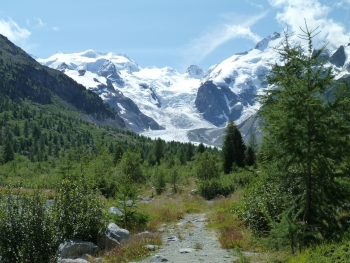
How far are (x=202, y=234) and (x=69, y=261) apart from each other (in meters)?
7.31

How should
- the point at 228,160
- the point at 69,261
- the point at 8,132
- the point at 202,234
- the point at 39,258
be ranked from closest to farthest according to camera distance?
1. the point at 69,261
2. the point at 39,258
3. the point at 202,234
4. the point at 228,160
5. the point at 8,132

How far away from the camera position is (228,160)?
203 ft

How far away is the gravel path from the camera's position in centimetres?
1245

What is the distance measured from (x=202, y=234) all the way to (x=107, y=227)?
4828 mm

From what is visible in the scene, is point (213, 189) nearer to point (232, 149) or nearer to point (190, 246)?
point (232, 149)

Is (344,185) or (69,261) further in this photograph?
(69,261)

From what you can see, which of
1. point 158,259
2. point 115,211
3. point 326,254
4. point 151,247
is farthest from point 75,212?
point 326,254

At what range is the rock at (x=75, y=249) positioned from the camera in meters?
14.2

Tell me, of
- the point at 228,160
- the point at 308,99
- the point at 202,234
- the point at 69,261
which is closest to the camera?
the point at 308,99

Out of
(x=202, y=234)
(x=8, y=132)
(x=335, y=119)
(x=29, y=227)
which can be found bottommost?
(x=202, y=234)

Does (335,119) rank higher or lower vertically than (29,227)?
higher

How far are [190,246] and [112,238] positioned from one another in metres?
3.54

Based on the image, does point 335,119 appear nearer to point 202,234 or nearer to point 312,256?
point 312,256

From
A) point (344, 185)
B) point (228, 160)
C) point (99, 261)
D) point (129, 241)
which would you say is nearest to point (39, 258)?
point (99, 261)
